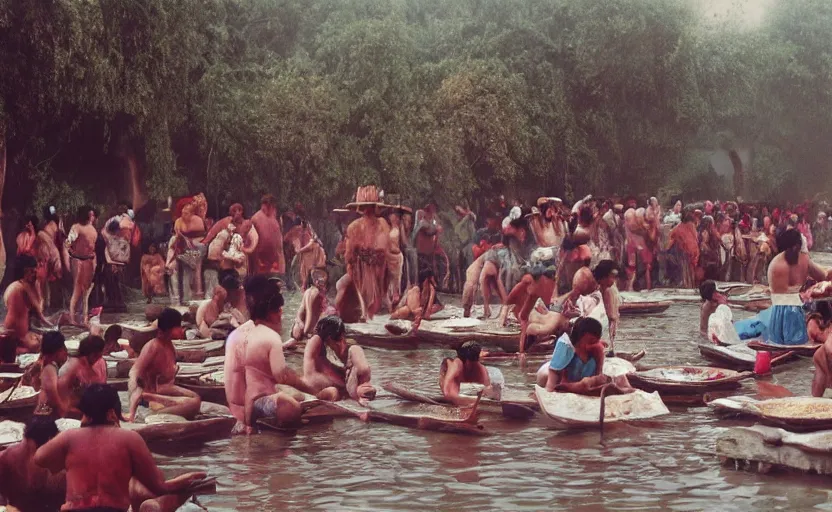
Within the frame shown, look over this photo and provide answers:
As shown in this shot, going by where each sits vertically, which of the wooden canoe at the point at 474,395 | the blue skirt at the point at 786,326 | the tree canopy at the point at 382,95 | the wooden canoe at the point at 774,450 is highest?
the tree canopy at the point at 382,95

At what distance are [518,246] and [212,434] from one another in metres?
9.75

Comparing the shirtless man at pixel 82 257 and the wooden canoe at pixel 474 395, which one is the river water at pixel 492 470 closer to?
the wooden canoe at pixel 474 395

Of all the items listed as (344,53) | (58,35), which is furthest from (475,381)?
(344,53)

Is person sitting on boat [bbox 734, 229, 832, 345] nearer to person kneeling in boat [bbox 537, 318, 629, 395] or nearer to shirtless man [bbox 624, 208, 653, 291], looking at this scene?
person kneeling in boat [bbox 537, 318, 629, 395]

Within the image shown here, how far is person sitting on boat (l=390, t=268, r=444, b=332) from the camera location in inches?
→ 691

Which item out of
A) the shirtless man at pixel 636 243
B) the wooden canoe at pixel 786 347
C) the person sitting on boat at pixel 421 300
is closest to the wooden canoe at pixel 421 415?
the wooden canoe at pixel 786 347

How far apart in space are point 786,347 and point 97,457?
31.3 feet

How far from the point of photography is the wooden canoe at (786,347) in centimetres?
1413

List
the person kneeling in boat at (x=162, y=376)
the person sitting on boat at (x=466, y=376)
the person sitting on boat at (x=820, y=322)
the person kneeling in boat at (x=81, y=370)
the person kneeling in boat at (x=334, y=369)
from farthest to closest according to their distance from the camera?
the person sitting on boat at (x=820, y=322) → the person kneeling in boat at (x=334, y=369) → the person sitting on boat at (x=466, y=376) → the person kneeling in boat at (x=162, y=376) → the person kneeling in boat at (x=81, y=370)

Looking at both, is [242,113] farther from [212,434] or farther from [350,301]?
[212,434]

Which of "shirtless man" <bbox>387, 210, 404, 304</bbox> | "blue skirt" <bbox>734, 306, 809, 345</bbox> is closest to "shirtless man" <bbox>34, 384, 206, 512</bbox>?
"blue skirt" <bbox>734, 306, 809, 345</bbox>

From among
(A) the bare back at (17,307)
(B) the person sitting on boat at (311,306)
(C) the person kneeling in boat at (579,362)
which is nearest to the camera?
(C) the person kneeling in boat at (579,362)

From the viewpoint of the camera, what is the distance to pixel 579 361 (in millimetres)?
10875

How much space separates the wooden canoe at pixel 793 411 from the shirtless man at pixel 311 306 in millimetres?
6533
